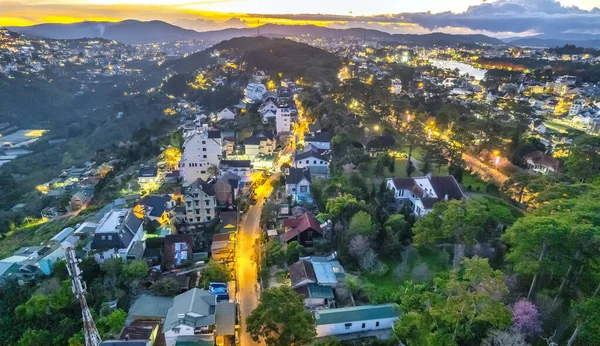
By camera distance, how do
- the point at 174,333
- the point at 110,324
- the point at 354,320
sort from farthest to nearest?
1. the point at 110,324
2. the point at 174,333
3. the point at 354,320

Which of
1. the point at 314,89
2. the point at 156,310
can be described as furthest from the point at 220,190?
the point at 314,89

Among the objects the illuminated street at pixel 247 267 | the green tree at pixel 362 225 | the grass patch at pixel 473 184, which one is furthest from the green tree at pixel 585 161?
the illuminated street at pixel 247 267

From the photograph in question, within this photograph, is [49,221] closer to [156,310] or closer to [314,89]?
[156,310]

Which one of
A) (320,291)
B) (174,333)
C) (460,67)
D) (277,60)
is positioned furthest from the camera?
(460,67)

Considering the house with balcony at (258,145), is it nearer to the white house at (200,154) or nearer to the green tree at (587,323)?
the white house at (200,154)

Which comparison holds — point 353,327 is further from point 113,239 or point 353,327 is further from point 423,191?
point 113,239

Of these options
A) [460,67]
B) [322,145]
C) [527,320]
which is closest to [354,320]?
[527,320]
